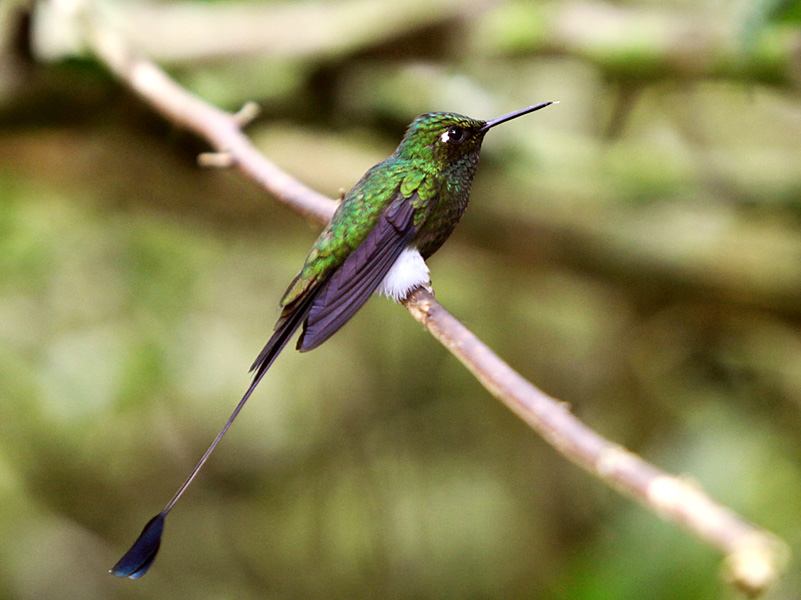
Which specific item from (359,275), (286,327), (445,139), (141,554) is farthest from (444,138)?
(141,554)

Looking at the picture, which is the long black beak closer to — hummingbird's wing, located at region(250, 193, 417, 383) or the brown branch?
hummingbird's wing, located at region(250, 193, 417, 383)

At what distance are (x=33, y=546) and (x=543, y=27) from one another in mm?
2697

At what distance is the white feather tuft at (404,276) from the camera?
1275mm

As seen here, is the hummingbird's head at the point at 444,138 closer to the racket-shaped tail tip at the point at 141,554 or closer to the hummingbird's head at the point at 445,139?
the hummingbird's head at the point at 445,139

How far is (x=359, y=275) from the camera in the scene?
1261 millimetres

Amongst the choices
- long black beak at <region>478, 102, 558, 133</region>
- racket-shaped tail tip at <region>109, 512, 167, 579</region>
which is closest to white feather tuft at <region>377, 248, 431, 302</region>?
long black beak at <region>478, 102, 558, 133</region>

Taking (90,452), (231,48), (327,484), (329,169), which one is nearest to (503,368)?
(329,169)

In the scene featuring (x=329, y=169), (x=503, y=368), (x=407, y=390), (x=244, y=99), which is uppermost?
(x=503, y=368)

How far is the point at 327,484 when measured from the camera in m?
3.27

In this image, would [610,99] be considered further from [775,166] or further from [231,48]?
[231,48]

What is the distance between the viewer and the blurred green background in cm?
235

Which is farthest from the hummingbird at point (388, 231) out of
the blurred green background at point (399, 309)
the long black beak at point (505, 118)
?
the blurred green background at point (399, 309)

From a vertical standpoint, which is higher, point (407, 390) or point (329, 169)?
point (329, 169)

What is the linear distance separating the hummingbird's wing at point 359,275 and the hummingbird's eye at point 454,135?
0.46 ft
